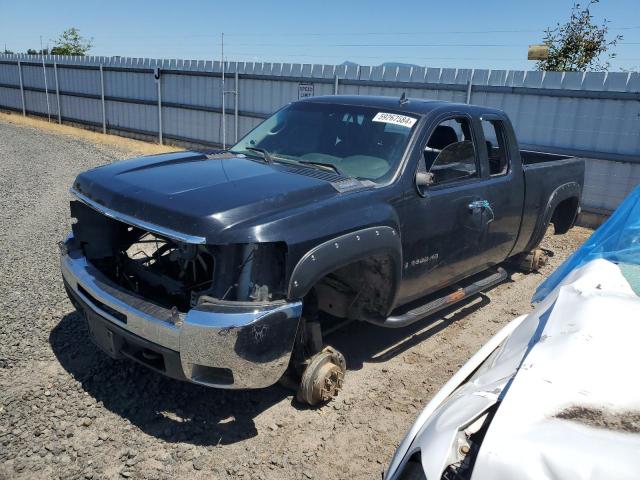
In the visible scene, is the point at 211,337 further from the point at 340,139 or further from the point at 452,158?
the point at 452,158

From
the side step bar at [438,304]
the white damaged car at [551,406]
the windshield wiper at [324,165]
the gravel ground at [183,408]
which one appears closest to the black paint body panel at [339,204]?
the side step bar at [438,304]

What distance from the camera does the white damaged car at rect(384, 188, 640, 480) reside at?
1.65 m

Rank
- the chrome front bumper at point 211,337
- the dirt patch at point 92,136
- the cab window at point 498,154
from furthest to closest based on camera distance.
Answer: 1. the dirt patch at point 92,136
2. the cab window at point 498,154
3. the chrome front bumper at point 211,337

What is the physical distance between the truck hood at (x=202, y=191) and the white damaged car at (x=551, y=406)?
1.35 metres

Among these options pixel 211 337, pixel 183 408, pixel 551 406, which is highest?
pixel 551 406

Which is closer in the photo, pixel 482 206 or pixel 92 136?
pixel 482 206

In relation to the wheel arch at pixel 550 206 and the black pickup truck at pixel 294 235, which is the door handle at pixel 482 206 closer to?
the black pickup truck at pixel 294 235

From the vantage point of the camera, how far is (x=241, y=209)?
2887 mm

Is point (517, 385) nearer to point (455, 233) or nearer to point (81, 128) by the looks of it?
point (455, 233)

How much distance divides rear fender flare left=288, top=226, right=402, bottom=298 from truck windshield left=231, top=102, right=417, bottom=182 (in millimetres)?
488

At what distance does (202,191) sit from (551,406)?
7.00ft

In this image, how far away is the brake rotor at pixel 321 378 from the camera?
11.2 ft

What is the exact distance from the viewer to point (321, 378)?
342cm

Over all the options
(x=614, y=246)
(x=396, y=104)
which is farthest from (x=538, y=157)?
(x=614, y=246)
